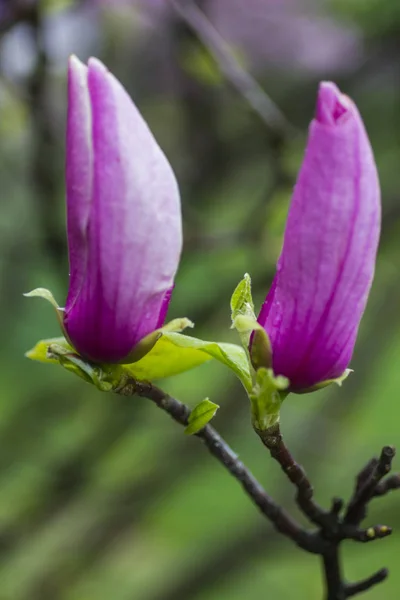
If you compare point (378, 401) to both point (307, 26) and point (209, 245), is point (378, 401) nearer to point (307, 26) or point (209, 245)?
point (307, 26)

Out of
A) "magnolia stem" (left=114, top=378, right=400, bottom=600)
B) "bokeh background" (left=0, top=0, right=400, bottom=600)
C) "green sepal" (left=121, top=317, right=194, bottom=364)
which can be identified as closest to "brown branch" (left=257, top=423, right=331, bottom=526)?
"magnolia stem" (left=114, top=378, right=400, bottom=600)

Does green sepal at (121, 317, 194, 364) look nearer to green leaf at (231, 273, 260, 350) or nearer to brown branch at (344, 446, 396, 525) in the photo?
green leaf at (231, 273, 260, 350)

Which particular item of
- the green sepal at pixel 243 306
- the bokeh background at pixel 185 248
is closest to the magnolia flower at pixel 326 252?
the green sepal at pixel 243 306

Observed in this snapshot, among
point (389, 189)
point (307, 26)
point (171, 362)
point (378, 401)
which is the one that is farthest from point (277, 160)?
point (378, 401)

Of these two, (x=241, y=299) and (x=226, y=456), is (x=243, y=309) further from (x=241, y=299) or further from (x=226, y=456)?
(x=226, y=456)

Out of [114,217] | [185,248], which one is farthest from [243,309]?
[185,248]

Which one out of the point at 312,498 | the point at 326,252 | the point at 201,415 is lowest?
the point at 312,498
